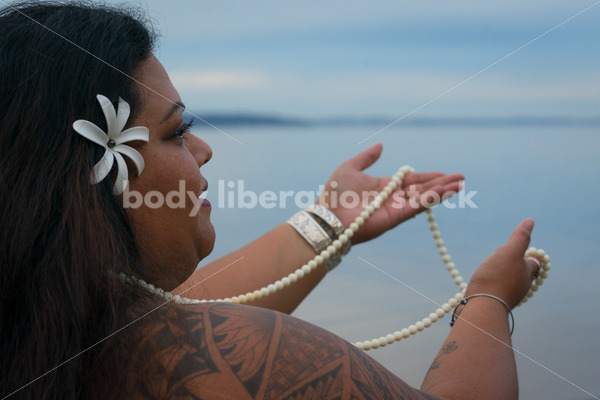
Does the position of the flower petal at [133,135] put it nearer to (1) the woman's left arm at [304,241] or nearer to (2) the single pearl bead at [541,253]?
(1) the woman's left arm at [304,241]

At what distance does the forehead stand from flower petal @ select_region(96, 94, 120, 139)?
0.26ft

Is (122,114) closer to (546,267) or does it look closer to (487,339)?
(487,339)

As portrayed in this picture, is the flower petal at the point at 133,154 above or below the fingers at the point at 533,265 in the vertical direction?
below

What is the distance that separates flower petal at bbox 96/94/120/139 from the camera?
1.73m

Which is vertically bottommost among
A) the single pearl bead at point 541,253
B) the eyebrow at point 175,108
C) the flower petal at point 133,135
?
the flower petal at point 133,135

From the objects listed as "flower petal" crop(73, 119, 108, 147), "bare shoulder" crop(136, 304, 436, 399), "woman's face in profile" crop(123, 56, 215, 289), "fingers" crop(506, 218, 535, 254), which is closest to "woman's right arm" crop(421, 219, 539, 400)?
"fingers" crop(506, 218, 535, 254)

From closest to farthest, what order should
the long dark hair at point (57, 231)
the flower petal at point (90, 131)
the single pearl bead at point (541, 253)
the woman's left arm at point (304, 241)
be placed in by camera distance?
the long dark hair at point (57, 231) → the flower petal at point (90, 131) → the single pearl bead at point (541, 253) → the woman's left arm at point (304, 241)

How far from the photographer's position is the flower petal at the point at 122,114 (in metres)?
1.77

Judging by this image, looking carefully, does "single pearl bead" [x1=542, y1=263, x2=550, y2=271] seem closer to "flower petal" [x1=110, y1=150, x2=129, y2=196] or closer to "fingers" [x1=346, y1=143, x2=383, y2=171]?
"fingers" [x1=346, y1=143, x2=383, y2=171]

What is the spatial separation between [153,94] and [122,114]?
13cm

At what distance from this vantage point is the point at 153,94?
1870mm

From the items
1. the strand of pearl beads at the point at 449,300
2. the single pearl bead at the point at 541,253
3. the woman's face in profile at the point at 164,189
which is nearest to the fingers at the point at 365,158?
the strand of pearl beads at the point at 449,300

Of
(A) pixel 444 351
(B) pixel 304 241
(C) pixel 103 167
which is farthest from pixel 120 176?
(B) pixel 304 241

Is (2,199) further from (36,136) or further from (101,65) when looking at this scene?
(101,65)
